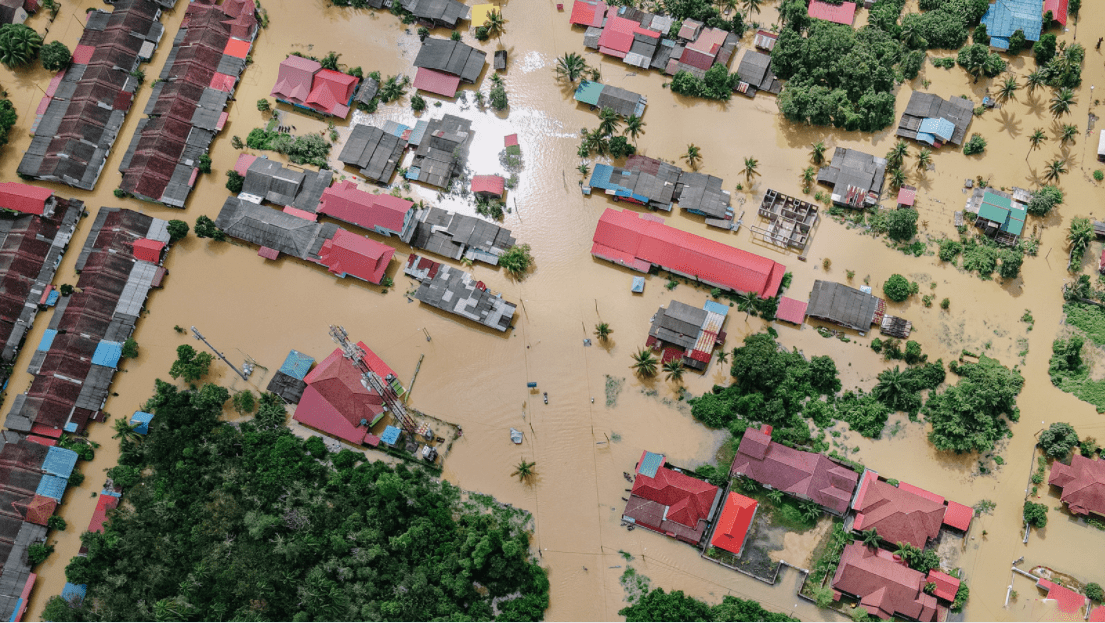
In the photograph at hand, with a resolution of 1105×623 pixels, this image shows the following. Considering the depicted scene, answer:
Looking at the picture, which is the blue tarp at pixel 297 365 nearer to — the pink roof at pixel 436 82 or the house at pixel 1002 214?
the pink roof at pixel 436 82

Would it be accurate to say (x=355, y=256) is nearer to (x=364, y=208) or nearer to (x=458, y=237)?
(x=364, y=208)

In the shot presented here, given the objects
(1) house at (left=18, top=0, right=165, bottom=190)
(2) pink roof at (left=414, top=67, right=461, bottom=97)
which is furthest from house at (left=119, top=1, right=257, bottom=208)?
(2) pink roof at (left=414, top=67, right=461, bottom=97)

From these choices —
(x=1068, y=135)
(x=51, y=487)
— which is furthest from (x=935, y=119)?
(x=51, y=487)

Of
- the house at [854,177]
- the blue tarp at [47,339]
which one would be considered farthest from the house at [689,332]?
the blue tarp at [47,339]

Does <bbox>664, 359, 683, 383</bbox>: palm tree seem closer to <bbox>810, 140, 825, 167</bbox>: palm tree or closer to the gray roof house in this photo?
<bbox>810, 140, 825, 167</bbox>: palm tree

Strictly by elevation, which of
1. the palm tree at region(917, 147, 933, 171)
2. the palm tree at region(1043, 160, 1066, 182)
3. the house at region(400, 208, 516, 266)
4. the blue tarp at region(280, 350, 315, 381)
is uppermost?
the palm tree at region(1043, 160, 1066, 182)
